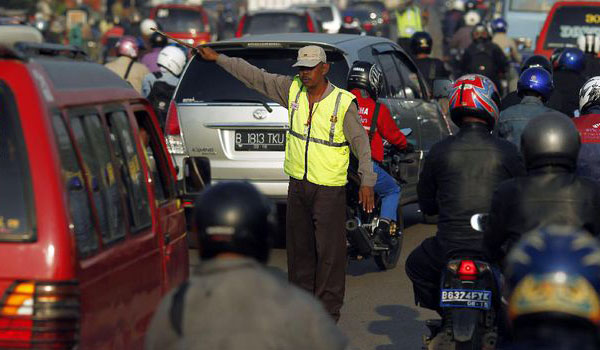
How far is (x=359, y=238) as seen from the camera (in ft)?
32.6

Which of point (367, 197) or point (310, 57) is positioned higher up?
point (310, 57)

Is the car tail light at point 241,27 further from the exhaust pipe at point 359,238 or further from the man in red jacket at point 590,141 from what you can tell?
the man in red jacket at point 590,141

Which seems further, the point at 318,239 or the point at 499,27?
the point at 499,27

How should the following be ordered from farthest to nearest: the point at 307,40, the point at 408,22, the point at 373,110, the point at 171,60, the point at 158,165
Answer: the point at 408,22 → the point at 171,60 → the point at 307,40 → the point at 373,110 → the point at 158,165

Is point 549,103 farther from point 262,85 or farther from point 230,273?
point 230,273

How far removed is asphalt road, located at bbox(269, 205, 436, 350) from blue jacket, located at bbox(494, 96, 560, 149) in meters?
1.35

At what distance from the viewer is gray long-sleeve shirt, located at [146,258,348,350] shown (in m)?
3.39

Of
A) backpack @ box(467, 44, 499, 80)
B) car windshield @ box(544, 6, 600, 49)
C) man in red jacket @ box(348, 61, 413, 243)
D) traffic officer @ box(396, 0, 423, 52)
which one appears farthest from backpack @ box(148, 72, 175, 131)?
traffic officer @ box(396, 0, 423, 52)

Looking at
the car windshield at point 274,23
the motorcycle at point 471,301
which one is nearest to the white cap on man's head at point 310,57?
the motorcycle at point 471,301

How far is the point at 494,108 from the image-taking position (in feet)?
21.9

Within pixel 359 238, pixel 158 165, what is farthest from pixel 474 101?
pixel 359 238

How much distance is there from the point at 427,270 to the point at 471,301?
0.49m

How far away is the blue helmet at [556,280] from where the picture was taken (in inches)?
123

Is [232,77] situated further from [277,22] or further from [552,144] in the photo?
[277,22]
